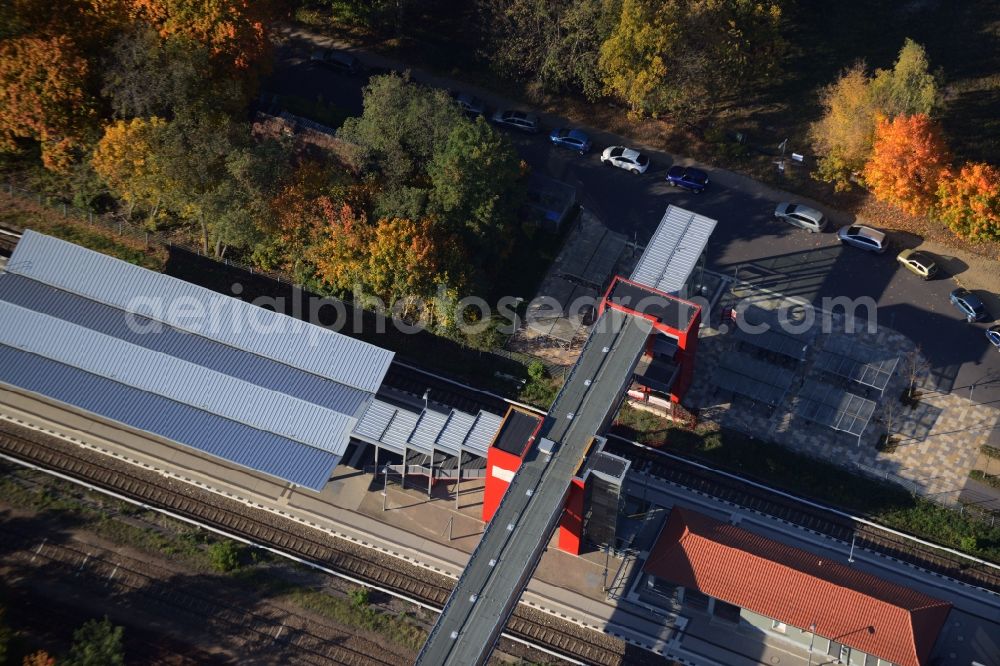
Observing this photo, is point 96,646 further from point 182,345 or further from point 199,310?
point 199,310

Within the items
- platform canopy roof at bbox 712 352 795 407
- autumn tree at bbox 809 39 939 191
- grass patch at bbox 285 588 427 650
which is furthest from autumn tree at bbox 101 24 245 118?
autumn tree at bbox 809 39 939 191

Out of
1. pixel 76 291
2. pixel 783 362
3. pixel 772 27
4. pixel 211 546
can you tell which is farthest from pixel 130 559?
pixel 772 27

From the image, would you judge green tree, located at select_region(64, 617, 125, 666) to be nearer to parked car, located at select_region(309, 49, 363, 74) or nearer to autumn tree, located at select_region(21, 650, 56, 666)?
autumn tree, located at select_region(21, 650, 56, 666)

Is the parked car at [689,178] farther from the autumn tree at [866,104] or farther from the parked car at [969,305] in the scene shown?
the parked car at [969,305]

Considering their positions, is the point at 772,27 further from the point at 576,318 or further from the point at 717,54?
the point at 576,318

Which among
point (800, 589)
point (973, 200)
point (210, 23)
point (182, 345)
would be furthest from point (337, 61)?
point (800, 589)

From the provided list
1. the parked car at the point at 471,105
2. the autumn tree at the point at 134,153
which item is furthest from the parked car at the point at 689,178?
the autumn tree at the point at 134,153
